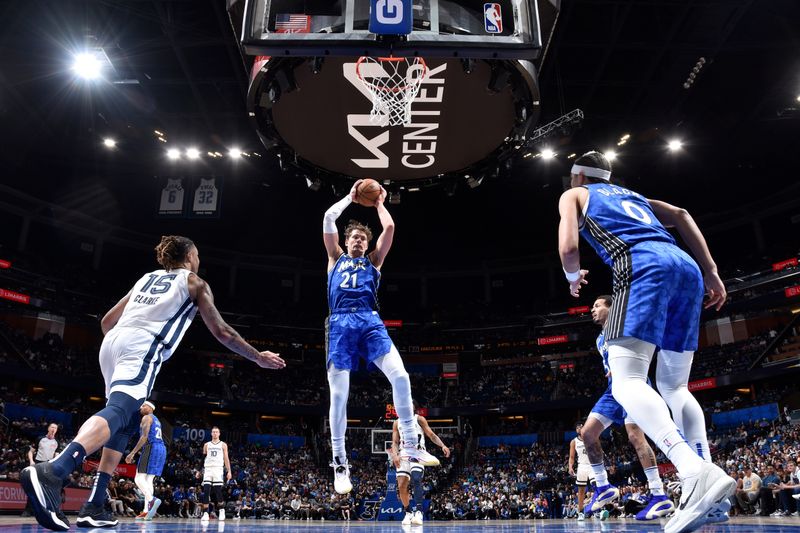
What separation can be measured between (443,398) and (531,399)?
5.89m

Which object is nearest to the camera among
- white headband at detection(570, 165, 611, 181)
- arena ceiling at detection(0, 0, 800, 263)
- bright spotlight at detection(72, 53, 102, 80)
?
white headband at detection(570, 165, 611, 181)

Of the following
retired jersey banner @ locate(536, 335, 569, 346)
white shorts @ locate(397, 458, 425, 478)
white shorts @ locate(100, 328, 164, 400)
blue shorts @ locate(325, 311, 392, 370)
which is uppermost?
retired jersey banner @ locate(536, 335, 569, 346)

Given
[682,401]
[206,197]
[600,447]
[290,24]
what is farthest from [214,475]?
[206,197]

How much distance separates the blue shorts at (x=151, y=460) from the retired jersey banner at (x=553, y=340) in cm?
2950

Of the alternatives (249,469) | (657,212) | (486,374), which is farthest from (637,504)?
(486,374)

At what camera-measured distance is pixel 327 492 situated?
86.0 ft

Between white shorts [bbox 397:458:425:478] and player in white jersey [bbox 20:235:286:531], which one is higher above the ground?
player in white jersey [bbox 20:235:286:531]

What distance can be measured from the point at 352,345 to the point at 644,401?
10.1 ft

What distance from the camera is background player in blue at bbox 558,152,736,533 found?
2.77m

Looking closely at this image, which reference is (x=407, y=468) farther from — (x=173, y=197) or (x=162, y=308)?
(x=173, y=197)

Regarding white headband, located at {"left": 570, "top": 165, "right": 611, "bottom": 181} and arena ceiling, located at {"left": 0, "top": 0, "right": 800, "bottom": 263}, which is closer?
white headband, located at {"left": 570, "top": 165, "right": 611, "bottom": 181}

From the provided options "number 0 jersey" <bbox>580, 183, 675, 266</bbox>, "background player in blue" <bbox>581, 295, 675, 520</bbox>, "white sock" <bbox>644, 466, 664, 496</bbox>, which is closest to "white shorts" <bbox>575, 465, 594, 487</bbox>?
"background player in blue" <bbox>581, 295, 675, 520</bbox>

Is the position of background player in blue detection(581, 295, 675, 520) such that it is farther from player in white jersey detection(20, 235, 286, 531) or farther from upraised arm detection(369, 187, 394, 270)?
player in white jersey detection(20, 235, 286, 531)

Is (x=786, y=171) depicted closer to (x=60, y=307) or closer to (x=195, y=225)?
(x=195, y=225)
